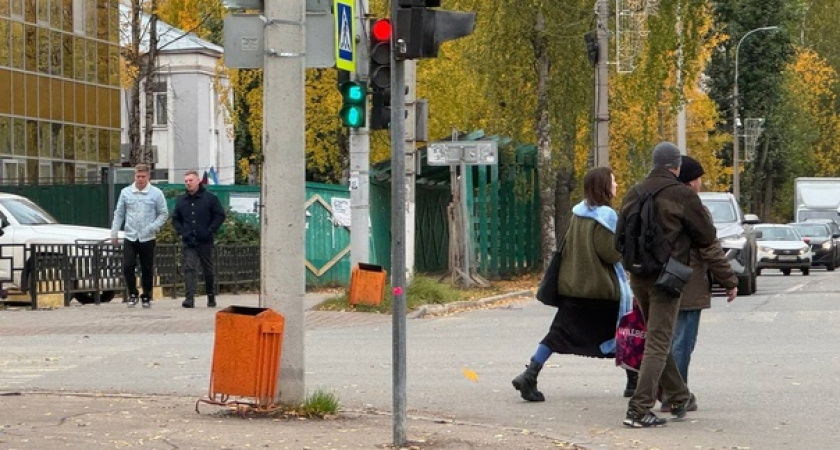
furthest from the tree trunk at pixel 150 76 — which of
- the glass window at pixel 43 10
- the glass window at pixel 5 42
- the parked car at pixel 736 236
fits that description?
the parked car at pixel 736 236

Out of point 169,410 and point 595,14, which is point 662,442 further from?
point 595,14

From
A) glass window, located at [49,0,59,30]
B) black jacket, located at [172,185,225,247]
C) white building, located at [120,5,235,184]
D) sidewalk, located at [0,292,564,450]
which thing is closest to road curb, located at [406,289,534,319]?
black jacket, located at [172,185,225,247]

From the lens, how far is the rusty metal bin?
10852 millimetres

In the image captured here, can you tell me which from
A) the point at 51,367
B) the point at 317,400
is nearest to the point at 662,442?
the point at 317,400

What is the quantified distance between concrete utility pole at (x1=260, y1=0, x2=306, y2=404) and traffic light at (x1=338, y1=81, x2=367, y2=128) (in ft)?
21.2

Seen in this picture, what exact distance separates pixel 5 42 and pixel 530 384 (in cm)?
3565

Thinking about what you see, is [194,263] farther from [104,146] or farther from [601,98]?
[104,146]

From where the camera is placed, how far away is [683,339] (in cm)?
1170

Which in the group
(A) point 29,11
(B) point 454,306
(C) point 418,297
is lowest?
(B) point 454,306

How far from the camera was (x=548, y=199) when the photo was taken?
35.4m

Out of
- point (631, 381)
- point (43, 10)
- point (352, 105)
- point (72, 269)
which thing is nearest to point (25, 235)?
point (72, 269)

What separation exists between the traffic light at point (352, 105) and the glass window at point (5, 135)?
29836mm

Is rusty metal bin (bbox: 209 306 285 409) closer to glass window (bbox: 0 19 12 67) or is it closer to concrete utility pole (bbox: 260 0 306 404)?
concrete utility pole (bbox: 260 0 306 404)

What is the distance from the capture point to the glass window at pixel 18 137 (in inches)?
1839
